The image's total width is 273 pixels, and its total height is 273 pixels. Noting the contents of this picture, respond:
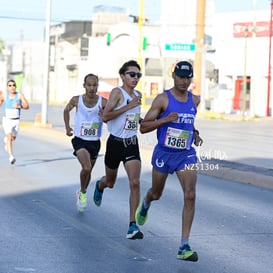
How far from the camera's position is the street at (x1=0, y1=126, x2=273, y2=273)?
26.4 ft

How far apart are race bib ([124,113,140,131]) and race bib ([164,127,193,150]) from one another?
4.39ft

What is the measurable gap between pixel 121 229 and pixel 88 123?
1899mm

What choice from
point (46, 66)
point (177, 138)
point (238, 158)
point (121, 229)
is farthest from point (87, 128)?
point (46, 66)

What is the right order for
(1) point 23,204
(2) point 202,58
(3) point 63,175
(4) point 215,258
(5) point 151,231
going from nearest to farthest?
(4) point 215,258, (5) point 151,231, (1) point 23,204, (3) point 63,175, (2) point 202,58

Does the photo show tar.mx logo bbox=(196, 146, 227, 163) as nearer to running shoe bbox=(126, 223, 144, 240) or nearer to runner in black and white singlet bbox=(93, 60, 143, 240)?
runner in black and white singlet bbox=(93, 60, 143, 240)

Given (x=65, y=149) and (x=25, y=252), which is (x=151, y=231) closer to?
(x=25, y=252)

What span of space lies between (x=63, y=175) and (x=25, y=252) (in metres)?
7.74

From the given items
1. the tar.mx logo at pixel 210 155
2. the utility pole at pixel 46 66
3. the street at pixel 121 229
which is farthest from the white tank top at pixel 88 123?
the utility pole at pixel 46 66

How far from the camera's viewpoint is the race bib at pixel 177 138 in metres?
8.55

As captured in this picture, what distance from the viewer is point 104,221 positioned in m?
10.6

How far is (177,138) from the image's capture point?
857cm

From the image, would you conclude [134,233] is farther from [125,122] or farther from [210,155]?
[210,155]

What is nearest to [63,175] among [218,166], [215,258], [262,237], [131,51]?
[218,166]

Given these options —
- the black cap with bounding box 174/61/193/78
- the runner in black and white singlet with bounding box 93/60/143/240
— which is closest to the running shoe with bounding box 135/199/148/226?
the runner in black and white singlet with bounding box 93/60/143/240
